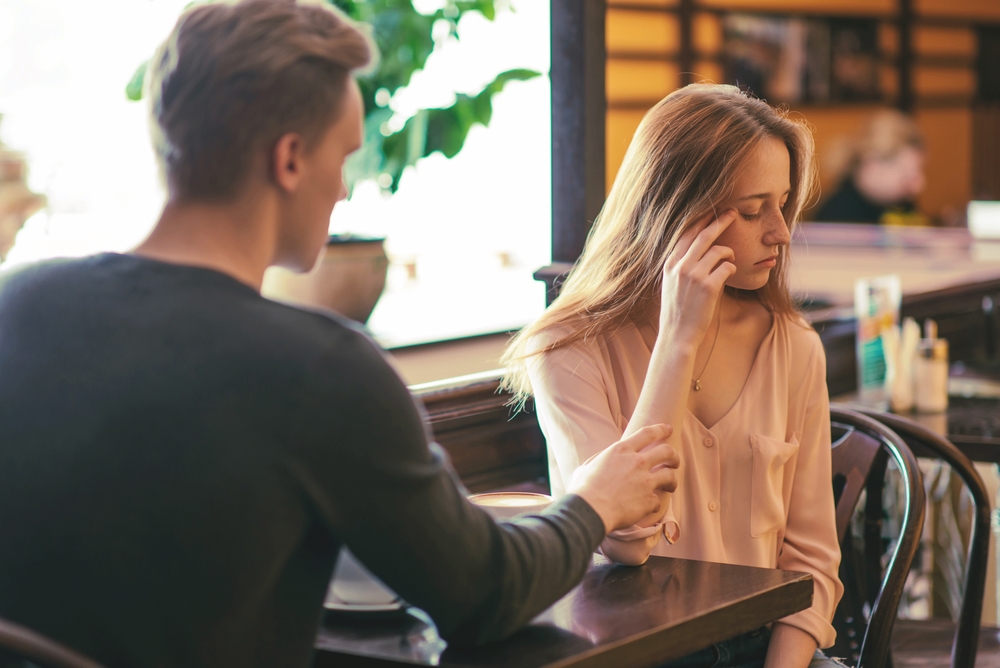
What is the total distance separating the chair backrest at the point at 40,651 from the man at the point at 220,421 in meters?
0.03

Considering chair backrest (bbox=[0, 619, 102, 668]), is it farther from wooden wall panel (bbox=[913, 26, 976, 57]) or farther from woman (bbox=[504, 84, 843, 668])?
wooden wall panel (bbox=[913, 26, 976, 57])

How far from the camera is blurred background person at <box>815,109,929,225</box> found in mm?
6773

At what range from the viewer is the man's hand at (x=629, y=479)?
1014 mm

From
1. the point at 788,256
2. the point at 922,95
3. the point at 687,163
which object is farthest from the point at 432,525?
the point at 922,95

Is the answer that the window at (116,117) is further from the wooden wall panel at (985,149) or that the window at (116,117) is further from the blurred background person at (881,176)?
the wooden wall panel at (985,149)

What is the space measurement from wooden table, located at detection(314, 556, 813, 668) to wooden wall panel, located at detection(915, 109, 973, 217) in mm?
9301

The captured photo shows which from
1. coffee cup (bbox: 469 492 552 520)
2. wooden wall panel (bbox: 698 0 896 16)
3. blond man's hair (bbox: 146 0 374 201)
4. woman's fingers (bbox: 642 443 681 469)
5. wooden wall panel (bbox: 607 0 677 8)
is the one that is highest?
wooden wall panel (bbox: 698 0 896 16)

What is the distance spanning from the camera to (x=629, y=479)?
1043 mm

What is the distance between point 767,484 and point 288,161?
88 cm

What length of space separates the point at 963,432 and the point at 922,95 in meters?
8.22

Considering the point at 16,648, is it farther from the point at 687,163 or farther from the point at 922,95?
the point at 922,95

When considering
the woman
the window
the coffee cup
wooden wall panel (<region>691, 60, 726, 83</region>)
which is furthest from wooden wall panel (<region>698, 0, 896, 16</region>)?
the coffee cup

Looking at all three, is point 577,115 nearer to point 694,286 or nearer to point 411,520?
point 694,286

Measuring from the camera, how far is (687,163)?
4.88ft
